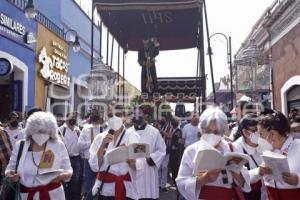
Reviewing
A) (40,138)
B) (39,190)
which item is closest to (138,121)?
(40,138)

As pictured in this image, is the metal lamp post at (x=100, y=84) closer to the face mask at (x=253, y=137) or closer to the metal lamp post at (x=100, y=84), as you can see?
the metal lamp post at (x=100, y=84)

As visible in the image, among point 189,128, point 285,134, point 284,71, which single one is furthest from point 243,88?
point 285,134

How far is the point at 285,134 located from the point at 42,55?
48.7ft

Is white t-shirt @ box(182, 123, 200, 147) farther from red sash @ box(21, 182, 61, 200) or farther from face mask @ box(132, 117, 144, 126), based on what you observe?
red sash @ box(21, 182, 61, 200)

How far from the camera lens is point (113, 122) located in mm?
5391

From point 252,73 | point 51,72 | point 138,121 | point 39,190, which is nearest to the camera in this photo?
point 39,190

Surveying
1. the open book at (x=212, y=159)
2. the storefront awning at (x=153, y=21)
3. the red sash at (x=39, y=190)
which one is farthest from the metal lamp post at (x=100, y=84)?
the open book at (x=212, y=159)

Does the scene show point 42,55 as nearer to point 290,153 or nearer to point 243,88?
point 243,88

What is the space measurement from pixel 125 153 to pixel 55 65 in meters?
15.0

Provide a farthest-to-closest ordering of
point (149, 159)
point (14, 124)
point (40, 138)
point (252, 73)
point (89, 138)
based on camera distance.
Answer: point (252, 73) → point (14, 124) → point (89, 138) → point (149, 159) → point (40, 138)

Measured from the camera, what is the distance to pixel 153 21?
1085 cm

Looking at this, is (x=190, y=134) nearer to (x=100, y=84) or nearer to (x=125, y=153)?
(x=100, y=84)

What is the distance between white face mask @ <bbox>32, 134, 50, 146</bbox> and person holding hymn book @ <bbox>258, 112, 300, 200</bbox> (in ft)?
7.26

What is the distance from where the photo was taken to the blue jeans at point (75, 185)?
834 centimetres
